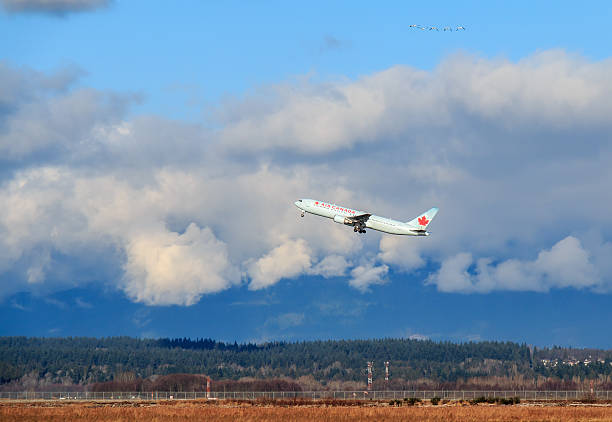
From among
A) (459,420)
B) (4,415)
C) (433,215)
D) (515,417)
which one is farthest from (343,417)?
(433,215)

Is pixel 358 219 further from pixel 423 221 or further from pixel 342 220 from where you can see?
pixel 423 221

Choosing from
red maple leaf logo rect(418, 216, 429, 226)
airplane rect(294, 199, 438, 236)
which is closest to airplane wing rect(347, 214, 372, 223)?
airplane rect(294, 199, 438, 236)

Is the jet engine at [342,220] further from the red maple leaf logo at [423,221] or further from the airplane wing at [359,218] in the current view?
the red maple leaf logo at [423,221]

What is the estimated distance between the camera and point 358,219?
176 m

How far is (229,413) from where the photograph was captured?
112688 millimetres

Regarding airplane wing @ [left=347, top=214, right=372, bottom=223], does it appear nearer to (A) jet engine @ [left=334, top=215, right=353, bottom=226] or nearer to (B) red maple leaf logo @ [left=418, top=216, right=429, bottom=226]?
(A) jet engine @ [left=334, top=215, right=353, bottom=226]

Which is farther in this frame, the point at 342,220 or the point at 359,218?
the point at 342,220

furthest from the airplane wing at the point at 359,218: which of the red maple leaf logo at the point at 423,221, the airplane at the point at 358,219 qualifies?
the red maple leaf logo at the point at 423,221

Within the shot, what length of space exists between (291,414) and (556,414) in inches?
1394

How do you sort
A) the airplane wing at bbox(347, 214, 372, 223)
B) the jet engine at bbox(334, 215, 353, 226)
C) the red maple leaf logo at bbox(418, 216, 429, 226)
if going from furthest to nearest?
1. the red maple leaf logo at bbox(418, 216, 429, 226)
2. the jet engine at bbox(334, 215, 353, 226)
3. the airplane wing at bbox(347, 214, 372, 223)

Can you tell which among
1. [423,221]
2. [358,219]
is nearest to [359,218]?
[358,219]

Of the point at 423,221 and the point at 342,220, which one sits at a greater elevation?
the point at 423,221

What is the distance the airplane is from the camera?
17700 cm

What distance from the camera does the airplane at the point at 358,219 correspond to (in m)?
177
